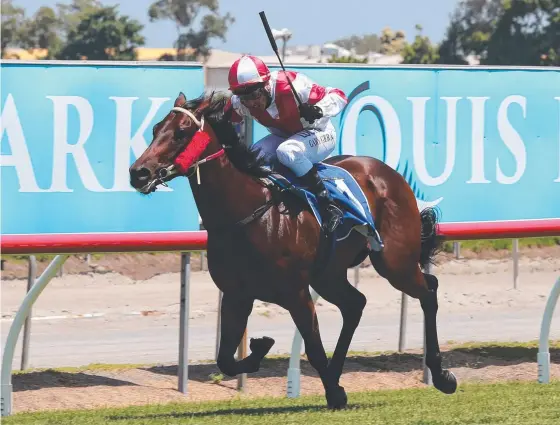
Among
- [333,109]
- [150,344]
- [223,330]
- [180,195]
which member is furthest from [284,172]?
[150,344]

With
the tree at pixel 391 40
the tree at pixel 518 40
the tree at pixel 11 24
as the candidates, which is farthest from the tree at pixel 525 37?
the tree at pixel 391 40

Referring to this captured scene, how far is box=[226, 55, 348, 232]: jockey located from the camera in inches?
261

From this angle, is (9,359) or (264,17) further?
(9,359)

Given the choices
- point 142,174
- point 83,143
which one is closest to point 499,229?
point 83,143

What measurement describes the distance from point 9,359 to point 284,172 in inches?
89.8

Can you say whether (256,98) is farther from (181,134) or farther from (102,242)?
(102,242)

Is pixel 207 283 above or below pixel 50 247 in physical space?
below

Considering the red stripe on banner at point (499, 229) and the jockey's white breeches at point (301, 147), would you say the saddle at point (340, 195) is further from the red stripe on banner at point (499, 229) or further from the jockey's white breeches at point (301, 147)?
the red stripe on banner at point (499, 229)

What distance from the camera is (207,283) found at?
677 inches

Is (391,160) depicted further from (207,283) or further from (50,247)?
(207,283)

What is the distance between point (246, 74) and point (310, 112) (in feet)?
1.80

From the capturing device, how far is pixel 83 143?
928cm

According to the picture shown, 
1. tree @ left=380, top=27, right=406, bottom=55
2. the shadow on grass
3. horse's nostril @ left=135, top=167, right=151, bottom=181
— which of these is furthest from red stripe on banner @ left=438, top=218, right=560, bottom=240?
tree @ left=380, top=27, right=406, bottom=55

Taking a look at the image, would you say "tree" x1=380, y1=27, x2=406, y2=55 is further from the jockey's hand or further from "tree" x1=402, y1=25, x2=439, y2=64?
the jockey's hand
